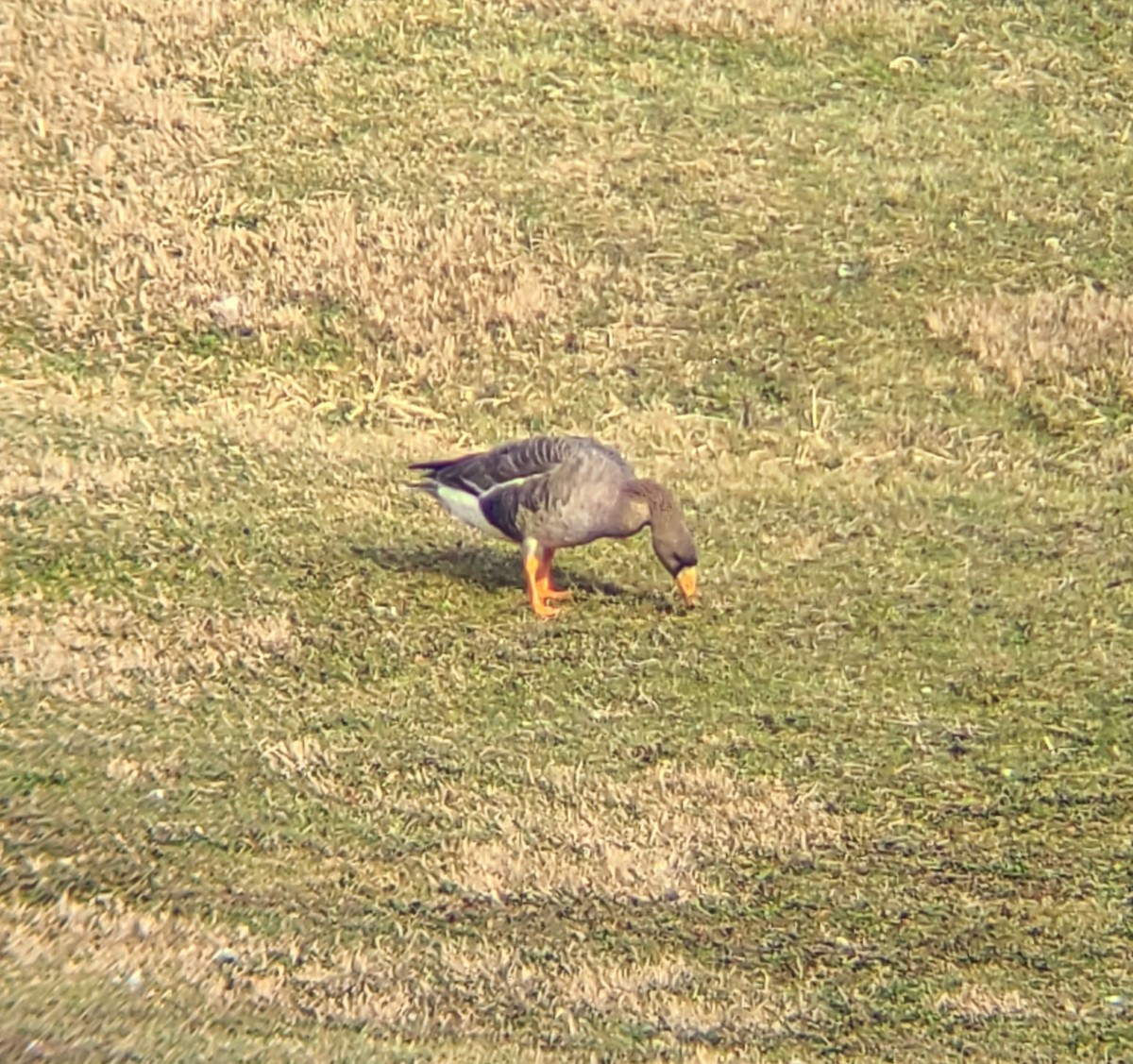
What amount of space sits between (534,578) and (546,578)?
0.17 meters

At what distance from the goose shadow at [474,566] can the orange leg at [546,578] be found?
157 millimetres

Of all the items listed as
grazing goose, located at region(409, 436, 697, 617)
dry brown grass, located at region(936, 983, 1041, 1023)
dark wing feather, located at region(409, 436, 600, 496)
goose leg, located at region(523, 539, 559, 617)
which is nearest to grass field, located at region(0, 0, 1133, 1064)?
dry brown grass, located at region(936, 983, 1041, 1023)

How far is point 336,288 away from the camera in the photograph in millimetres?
11117

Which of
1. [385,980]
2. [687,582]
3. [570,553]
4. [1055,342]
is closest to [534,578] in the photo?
[687,582]

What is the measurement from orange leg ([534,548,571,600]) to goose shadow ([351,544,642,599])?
0.51 feet

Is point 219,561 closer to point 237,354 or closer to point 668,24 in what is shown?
point 237,354

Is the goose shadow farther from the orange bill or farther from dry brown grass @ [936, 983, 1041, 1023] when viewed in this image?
dry brown grass @ [936, 983, 1041, 1023]

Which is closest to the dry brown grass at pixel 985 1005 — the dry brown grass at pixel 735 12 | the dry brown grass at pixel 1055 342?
the dry brown grass at pixel 1055 342

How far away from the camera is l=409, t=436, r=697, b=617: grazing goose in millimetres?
7727

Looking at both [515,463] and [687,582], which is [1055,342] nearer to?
[687,582]

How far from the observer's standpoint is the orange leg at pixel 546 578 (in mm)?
8016

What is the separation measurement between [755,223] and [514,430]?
2.40m

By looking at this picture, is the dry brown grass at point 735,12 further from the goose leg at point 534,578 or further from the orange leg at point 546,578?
the goose leg at point 534,578

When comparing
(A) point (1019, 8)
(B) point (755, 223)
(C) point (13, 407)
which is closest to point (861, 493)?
(B) point (755, 223)
